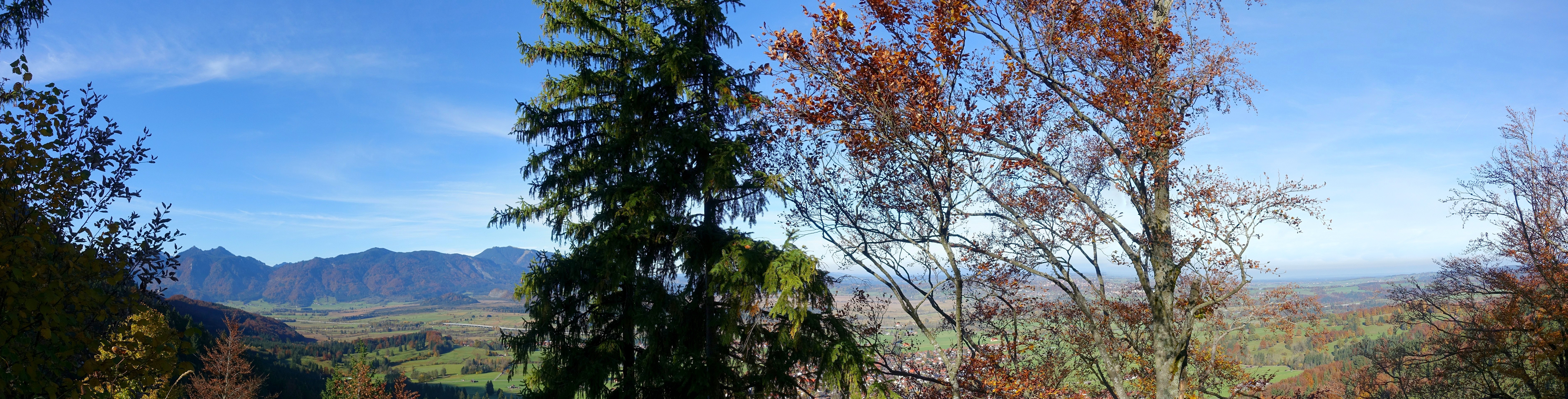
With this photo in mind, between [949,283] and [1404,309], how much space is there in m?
17.1

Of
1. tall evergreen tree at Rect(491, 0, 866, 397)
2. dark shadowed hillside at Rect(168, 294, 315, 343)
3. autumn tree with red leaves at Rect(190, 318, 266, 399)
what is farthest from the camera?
dark shadowed hillside at Rect(168, 294, 315, 343)

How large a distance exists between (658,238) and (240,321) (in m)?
135

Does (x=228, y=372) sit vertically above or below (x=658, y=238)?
below

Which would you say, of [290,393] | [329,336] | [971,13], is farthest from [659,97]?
[329,336]

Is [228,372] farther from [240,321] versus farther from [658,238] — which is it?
[240,321]

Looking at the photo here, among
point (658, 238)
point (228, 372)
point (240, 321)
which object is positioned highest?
point (658, 238)

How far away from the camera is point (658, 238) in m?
9.94

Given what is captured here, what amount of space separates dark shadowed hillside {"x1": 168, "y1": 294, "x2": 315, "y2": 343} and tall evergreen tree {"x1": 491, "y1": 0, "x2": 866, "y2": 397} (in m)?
95.6

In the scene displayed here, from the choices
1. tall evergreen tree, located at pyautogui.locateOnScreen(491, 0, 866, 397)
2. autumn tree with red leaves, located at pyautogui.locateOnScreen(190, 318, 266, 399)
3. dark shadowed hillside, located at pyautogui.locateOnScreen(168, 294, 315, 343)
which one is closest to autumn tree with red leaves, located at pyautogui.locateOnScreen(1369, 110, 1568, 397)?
tall evergreen tree, located at pyautogui.locateOnScreen(491, 0, 866, 397)

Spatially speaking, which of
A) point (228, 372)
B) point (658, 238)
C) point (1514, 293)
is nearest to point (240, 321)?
point (228, 372)

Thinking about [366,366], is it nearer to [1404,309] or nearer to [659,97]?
[659,97]

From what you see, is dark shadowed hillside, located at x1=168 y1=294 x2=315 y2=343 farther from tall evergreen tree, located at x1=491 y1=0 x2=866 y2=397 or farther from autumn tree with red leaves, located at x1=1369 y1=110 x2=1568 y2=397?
autumn tree with red leaves, located at x1=1369 y1=110 x2=1568 y2=397

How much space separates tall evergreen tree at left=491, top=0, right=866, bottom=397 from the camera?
9406 mm

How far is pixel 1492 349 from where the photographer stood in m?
15.6
